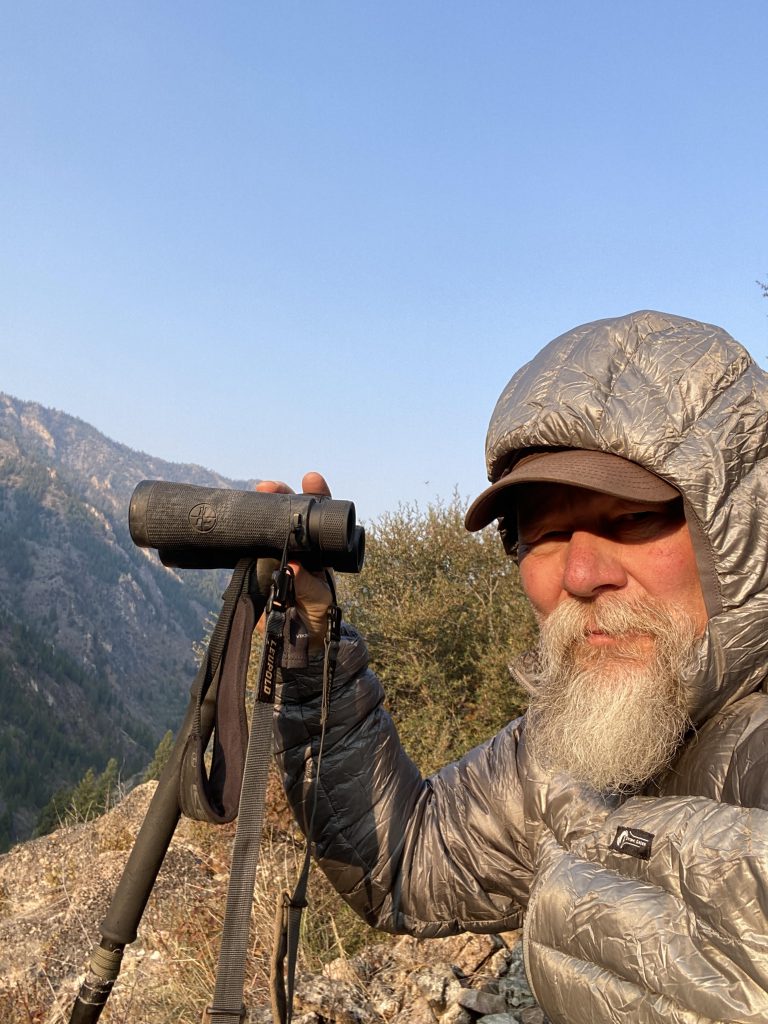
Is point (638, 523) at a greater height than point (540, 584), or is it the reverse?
point (638, 523)

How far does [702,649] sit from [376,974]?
2.49 metres

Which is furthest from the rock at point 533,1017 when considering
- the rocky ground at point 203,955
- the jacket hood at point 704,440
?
the jacket hood at point 704,440

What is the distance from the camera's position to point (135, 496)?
1848mm

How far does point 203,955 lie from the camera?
439 cm

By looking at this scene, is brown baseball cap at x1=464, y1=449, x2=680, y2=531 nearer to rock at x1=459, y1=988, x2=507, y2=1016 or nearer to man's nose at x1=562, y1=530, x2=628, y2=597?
man's nose at x1=562, y1=530, x2=628, y2=597

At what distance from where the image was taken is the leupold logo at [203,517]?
183 centimetres

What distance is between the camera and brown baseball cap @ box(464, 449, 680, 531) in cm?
157

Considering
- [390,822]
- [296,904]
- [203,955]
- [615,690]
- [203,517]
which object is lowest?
[203,955]

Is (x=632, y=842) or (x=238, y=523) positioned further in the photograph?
(x=238, y=523)

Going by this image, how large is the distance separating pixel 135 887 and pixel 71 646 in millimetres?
152974

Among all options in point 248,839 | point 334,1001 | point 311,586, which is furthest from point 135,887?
point 334,1001

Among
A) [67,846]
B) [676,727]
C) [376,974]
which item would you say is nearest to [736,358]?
[676,727]

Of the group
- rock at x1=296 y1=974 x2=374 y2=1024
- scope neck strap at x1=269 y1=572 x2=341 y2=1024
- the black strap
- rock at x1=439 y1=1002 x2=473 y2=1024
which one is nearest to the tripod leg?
the black strap

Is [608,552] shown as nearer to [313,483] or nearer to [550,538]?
[550,538]
